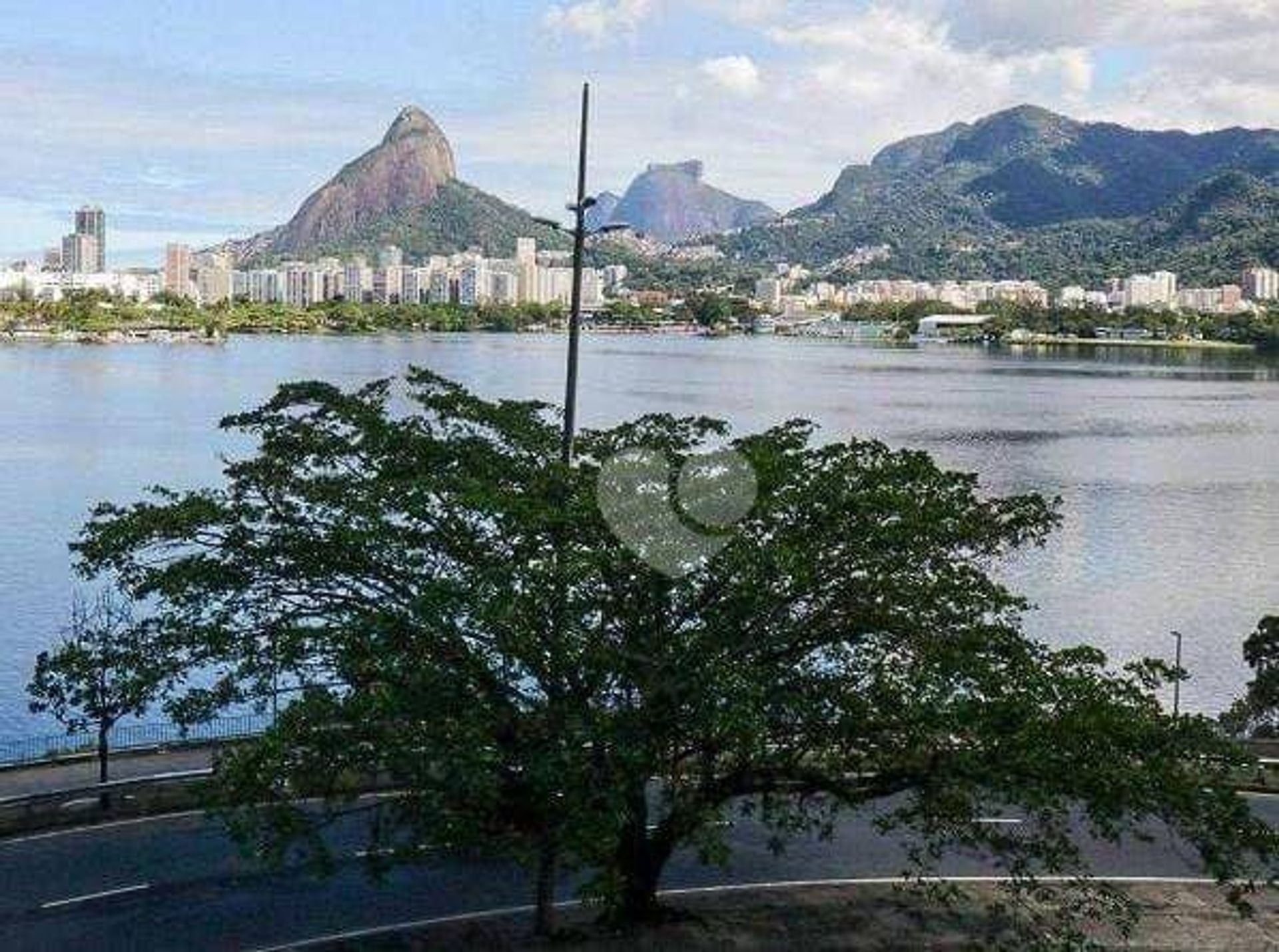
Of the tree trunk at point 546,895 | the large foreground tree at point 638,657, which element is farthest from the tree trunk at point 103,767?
the tree trunk at point 546,895

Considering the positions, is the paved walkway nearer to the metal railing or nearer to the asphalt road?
the asphalt road

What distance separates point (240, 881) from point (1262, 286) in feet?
660

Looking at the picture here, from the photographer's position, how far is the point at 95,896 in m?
12.1

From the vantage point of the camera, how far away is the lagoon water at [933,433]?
30.2 m

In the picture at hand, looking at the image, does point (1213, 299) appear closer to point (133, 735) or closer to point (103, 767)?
point (133, 735)

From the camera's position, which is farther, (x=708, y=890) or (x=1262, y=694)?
(x=1262, y=694)

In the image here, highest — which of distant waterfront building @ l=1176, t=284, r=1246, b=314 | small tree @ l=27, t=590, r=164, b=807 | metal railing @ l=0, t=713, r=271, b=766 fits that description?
distant waterfront building @ l=1176, t=284, r=1246, b=314

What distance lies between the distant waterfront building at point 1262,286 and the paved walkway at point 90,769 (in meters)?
193

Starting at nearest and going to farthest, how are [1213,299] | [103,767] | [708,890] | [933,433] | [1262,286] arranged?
[708,890], [103,767], [933,433], [1213,299], [1262,286]

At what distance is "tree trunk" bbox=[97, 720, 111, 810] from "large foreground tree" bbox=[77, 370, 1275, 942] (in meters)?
2.63

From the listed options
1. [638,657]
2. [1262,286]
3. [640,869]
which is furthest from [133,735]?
[1262,286]

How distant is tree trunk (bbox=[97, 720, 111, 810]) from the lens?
46.4 feet

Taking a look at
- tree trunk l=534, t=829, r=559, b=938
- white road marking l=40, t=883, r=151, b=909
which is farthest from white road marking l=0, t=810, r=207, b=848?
tree trunk l=534, t=829, r=559, b=938

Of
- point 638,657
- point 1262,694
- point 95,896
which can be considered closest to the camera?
point 638,657
